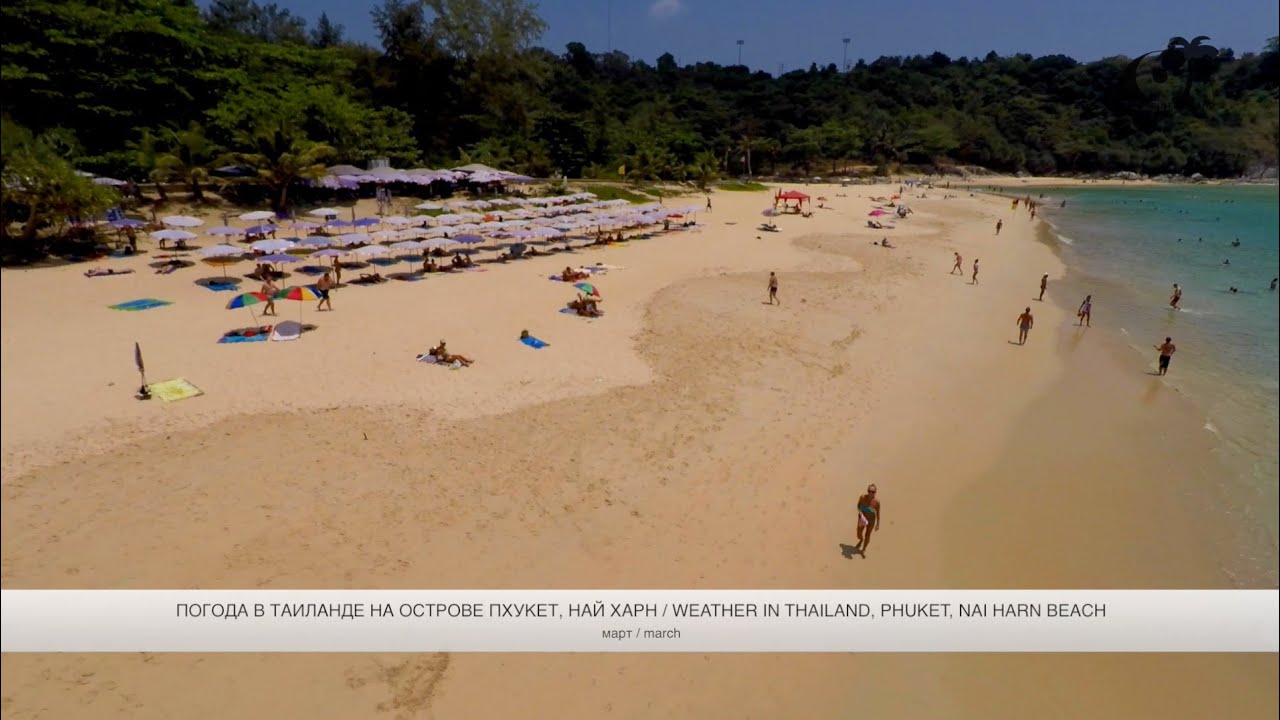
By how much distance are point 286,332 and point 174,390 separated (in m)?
3.23

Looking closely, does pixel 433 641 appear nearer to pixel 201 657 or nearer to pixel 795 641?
pixel 201 657

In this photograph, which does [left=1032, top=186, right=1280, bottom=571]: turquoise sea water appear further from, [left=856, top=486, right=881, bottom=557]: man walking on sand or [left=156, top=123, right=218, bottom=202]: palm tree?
[left=156, top=123, right=218, bottom=202]: palm tree

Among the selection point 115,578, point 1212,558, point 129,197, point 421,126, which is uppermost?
point 421,126

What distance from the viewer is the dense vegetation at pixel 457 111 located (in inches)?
958

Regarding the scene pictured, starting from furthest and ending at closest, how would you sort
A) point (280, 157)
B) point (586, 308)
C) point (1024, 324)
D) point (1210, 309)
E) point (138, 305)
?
point (280, 157) → point (1210, 309) → point (586, 308) → point (138, 305) → point (1024, 324)

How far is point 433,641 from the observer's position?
580 cm

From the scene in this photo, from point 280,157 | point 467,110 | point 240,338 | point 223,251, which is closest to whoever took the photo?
point 240,338

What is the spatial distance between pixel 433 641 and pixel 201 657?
2.08 meters

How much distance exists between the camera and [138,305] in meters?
16.0

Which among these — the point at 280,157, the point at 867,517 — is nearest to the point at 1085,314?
the point at 867,517

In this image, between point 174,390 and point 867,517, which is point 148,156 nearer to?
point 174,390

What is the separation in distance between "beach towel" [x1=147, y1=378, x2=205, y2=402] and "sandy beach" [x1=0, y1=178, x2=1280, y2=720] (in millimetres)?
339

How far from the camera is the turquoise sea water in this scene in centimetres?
1088

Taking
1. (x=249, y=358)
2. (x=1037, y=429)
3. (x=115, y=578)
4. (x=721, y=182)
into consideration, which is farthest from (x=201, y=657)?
(x=721, y=182)
